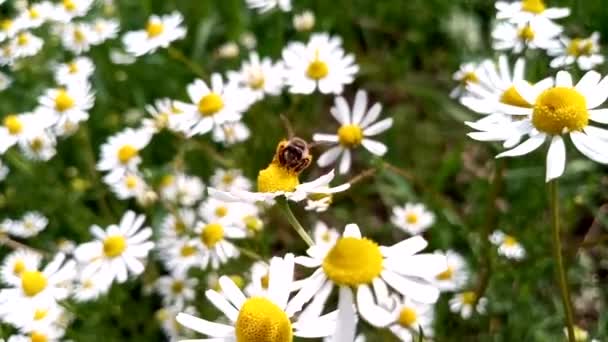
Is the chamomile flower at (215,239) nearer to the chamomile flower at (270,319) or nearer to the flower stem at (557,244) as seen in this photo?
the chamomile flower at (270,319)

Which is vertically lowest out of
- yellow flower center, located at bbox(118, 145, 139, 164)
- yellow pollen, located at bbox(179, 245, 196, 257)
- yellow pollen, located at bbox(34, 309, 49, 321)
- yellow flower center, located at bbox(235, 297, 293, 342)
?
yellow pollen, located at bbox(179, 245, 196, 257)

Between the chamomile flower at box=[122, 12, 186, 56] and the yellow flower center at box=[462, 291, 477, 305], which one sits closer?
the yellow flower center at box=[462, 291, 477, 305]

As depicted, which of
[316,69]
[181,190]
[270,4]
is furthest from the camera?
[270,4]

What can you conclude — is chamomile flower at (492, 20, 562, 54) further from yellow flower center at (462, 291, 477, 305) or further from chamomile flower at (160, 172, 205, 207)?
chamomile flower at (160, 172, 205, 207)

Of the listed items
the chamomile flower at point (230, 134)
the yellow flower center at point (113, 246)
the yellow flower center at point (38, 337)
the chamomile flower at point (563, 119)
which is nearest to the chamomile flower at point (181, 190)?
the chamomile flower at point (230, 134)

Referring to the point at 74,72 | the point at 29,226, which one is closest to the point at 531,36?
the point at 74,72

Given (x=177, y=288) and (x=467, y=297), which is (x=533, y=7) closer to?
(x=467, y=297)

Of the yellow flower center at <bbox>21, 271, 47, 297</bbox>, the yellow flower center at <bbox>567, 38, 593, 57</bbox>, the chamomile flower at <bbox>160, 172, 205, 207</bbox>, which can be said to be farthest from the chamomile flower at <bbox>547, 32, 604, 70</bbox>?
the yellow flower center at <bbox>21, 271, 47, 297</bbox>
